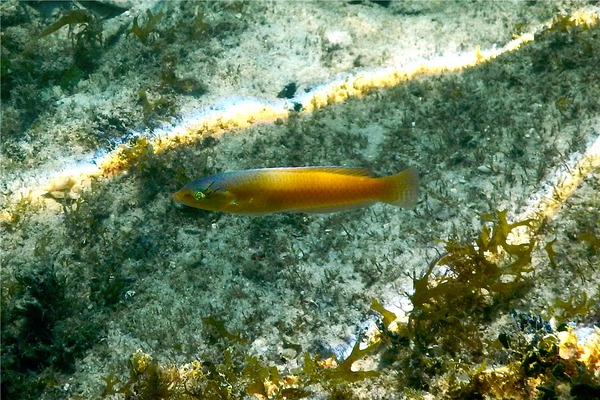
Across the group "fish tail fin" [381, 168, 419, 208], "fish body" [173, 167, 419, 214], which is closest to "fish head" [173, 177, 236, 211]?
"fish body" [173, 167, 419, 214]

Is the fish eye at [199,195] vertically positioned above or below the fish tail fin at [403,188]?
below

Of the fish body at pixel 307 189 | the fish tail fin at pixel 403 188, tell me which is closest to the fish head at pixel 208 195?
the fish body at pixel 307 189

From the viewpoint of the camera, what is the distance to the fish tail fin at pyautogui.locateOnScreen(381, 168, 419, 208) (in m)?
3.16

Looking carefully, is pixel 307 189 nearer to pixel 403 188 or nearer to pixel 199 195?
pixel 403 188

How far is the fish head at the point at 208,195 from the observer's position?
3.26m

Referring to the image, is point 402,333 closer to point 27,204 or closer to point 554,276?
point 554,276

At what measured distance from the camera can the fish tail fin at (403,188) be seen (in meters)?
3.16

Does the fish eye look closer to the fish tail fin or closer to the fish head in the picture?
the fish head

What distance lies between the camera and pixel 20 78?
7.92 meters

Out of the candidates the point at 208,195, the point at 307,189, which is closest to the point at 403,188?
the point at 307,189

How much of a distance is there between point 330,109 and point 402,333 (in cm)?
391

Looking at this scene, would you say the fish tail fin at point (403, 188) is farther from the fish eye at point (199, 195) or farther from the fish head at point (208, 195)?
the fish eye at point (199, 195)

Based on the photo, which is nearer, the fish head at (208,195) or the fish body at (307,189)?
the fish body at (307,189)

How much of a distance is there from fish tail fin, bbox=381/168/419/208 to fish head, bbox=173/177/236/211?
3.52 ft
